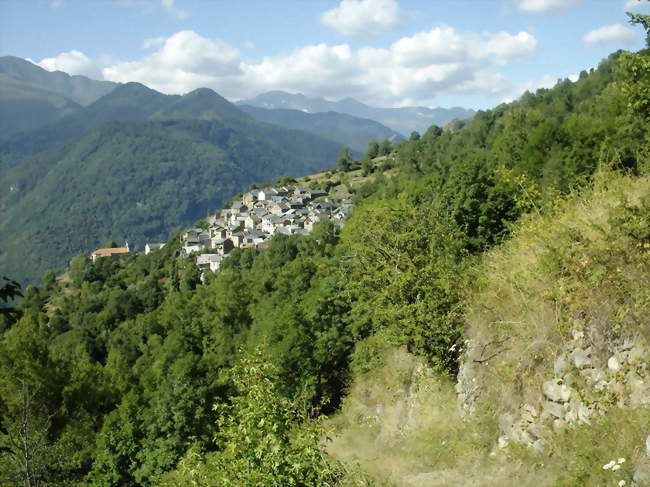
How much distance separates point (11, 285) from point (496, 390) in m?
8.52

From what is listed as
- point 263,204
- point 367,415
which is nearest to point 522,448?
point 367,415

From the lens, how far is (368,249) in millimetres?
15242

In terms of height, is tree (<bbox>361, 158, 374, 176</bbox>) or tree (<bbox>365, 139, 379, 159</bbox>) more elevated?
tree (<bbox>365, 139, 379, 159</bbox>)

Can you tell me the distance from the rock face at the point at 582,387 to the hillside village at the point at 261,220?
285 ft

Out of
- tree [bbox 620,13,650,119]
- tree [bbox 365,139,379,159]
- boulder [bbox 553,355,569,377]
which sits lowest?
boulder [bbox 553,355,569,377]

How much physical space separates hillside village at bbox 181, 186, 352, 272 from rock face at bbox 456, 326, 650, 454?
86742mm

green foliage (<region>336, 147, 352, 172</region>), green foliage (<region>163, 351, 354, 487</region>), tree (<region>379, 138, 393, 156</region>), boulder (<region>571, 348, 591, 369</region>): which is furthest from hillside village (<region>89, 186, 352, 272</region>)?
green foliage (<region>163, 351, 354, 487</region>)

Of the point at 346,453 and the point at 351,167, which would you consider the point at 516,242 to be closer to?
the point at 346,453

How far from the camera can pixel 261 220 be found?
138 meters

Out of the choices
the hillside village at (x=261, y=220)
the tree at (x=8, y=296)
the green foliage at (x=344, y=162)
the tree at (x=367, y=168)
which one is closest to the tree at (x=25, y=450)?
the tree at (x=8, y=296)

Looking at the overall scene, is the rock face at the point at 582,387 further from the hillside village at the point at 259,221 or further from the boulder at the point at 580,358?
the hillside village at the point at 259,221

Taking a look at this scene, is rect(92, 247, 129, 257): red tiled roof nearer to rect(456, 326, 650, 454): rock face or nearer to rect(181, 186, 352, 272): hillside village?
rect(181, 186, 352, 272): hillside village

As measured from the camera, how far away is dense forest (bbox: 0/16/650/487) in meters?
7.16

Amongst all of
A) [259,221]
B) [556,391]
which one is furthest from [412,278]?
[259,221]
